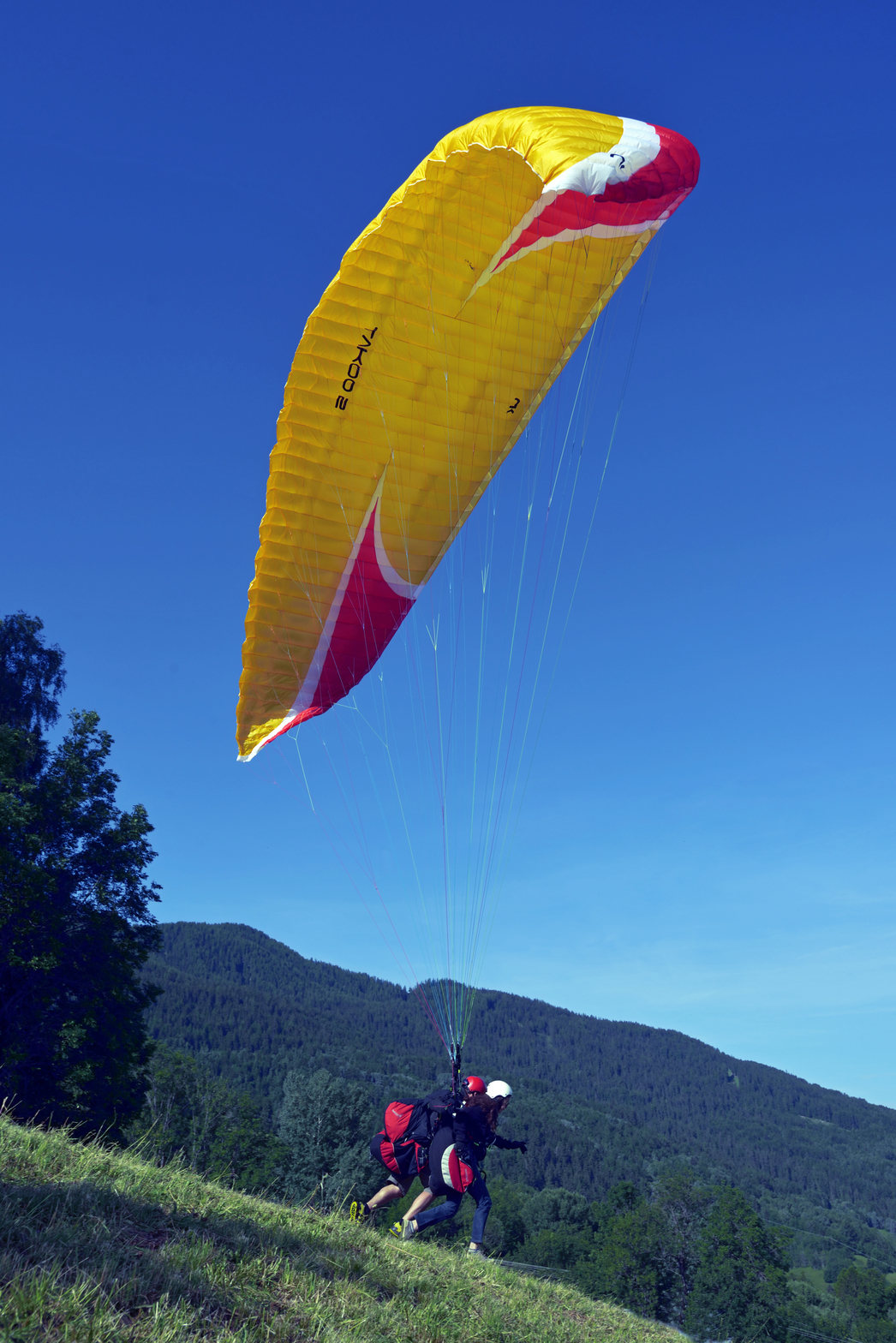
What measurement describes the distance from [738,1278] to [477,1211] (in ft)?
152

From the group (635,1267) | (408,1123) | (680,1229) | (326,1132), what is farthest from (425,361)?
(680,1229)

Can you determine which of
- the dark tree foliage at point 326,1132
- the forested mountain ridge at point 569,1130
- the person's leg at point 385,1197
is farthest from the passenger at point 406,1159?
the forested mountain ridge at point 569,1130

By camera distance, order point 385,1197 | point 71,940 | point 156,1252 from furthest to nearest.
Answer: point 71,940 → point 385,1197 → point 156,1252

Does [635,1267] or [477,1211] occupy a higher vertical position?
[477,1211]

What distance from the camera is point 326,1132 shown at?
156 ft

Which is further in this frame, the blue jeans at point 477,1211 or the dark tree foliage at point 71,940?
the dark tree foliage at point 71,940

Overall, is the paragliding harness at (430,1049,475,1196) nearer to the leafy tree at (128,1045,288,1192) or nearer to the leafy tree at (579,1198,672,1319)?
the leafy tree at (128,1045,288,1192)

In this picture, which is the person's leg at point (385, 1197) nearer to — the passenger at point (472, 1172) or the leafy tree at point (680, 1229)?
the passenger at point (472, 1172)

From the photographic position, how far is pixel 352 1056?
127625 millimetres

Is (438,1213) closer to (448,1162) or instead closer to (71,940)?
(448,1162)

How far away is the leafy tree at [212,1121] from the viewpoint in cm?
4247

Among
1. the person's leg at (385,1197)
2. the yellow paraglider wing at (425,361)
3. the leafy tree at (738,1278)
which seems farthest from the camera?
the leafy tree at (738,1278)

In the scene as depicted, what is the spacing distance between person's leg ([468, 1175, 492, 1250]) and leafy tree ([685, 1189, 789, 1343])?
4373 centimetres

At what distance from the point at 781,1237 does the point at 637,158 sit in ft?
169
